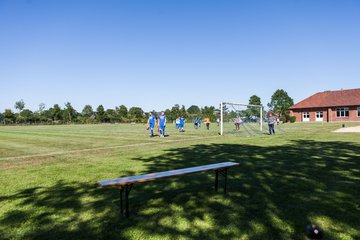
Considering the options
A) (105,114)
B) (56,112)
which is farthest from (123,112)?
(56,112)

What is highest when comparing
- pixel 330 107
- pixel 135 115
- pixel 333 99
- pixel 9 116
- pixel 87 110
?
pixel 87 110

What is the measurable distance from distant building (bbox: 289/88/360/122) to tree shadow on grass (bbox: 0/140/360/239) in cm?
5614

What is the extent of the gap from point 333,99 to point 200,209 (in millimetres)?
63815

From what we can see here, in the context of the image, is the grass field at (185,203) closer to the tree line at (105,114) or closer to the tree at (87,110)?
the tree line at (105,114)

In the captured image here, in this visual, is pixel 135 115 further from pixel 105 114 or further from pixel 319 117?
pixel 319 117

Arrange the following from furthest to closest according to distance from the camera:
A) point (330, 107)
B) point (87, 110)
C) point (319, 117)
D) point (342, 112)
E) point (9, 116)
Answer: point (87, 110)
point (9, 116)
point (319, 117)
point (330, 107)
point (342, 112)

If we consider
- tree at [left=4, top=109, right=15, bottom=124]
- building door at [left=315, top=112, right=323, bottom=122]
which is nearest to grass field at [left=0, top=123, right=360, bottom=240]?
building door at [left=315, top=112, right=323, bottom=122]

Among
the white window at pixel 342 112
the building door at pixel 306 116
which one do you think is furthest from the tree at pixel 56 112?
the white window at pixel 342 112

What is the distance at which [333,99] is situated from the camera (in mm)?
58875

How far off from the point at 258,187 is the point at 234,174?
1343mm

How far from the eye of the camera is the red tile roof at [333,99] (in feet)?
182

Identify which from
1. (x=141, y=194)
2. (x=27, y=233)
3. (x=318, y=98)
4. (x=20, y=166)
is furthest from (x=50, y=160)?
(x=318, y=98)

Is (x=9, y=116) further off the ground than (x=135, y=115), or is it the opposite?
(x=9, y=116)

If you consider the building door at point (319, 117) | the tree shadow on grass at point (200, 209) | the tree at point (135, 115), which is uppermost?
the tree at point (135, 115)
